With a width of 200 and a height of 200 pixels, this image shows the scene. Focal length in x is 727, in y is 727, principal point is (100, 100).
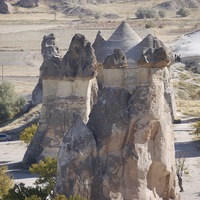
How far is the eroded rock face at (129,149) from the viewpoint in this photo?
16.3 meters

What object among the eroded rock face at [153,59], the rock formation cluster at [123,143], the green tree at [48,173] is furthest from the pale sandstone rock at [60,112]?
the eroded rock face at [153,59]

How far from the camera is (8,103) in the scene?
41906mm

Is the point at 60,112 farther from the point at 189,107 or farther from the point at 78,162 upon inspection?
→ the point at 189,107

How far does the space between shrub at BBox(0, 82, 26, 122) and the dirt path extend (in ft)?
36.0

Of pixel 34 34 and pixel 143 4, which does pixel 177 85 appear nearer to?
pixel 34 34

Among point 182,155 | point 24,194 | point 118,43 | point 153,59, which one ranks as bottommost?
point 24,194

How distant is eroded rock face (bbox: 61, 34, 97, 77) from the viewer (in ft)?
84.2

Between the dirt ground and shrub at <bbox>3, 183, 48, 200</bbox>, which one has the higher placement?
the dirt ground

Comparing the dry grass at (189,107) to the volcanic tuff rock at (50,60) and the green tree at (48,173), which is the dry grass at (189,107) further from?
the green tree at (48,173)

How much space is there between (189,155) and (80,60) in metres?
5.88

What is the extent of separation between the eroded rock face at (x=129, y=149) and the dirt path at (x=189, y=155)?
429 cm

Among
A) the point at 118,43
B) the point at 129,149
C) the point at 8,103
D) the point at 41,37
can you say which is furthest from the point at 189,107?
the point at 41,37

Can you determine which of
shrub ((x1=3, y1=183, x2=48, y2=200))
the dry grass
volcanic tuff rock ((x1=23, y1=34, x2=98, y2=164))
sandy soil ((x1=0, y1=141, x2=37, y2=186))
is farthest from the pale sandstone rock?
the dry grass

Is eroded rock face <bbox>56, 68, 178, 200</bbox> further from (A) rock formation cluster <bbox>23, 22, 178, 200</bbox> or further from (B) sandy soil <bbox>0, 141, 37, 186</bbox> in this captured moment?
(B) sandy soil <bbox>0, 141, 37, 186</bbox>
